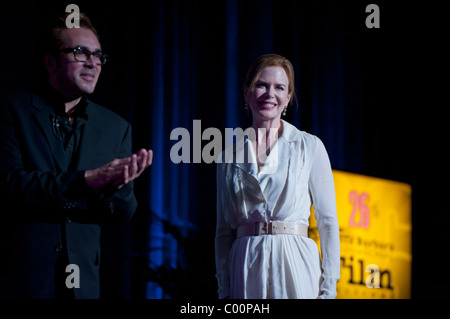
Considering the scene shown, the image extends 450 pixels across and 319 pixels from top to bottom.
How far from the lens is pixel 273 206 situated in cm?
244

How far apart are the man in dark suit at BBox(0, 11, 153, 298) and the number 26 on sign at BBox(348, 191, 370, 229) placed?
2.40 m

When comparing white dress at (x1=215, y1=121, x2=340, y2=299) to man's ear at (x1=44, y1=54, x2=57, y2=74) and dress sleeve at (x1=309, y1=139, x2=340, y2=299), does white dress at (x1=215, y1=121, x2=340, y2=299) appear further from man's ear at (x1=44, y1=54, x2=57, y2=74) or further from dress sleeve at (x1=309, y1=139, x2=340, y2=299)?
man's ear at (x1=44, y1=54, x2=57, y2=74)

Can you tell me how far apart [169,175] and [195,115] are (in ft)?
1.27

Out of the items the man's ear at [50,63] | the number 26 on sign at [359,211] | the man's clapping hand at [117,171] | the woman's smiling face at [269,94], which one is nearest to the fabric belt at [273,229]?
the woman's smiling face at [269,94]

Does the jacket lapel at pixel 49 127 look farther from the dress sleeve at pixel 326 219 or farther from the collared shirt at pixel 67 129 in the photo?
the dress sleeve at pixel 326 219

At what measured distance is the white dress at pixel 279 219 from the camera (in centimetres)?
238

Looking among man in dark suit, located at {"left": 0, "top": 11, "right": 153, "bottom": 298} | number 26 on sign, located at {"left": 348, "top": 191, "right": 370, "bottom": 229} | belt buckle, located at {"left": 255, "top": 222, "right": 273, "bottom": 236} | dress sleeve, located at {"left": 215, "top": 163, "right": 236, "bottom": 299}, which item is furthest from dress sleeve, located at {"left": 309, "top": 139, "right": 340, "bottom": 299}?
number 26 on sign, located at {"left": 348, "top": 191, "right": 370, "bottom": 229}

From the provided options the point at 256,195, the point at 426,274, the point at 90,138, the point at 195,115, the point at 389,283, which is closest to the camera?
the point at 90,138

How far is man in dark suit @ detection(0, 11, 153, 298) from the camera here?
1859 millimetres

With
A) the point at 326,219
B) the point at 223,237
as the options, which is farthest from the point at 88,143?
the point at 326,219

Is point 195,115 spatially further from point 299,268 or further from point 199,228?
point 299,268

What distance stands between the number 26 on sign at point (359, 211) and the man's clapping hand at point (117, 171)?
255cm
